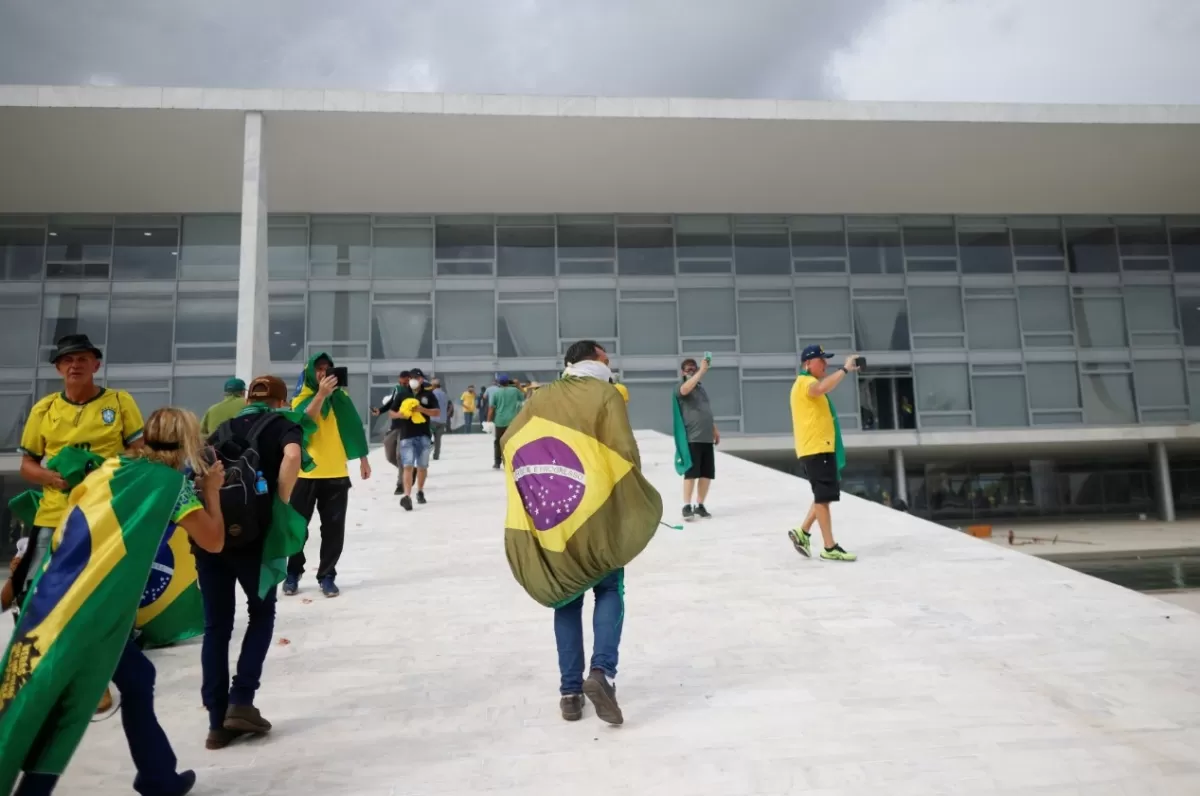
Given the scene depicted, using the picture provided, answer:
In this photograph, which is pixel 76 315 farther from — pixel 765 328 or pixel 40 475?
pixel 40 475

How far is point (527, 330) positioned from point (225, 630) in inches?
763

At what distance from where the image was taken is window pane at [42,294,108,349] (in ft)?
70.0

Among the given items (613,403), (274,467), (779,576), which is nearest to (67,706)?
(274,467)

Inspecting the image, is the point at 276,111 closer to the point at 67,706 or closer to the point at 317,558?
the point at 317,558

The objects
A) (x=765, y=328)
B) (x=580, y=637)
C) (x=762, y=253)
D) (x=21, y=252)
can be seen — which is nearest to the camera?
(x=580, y=637)

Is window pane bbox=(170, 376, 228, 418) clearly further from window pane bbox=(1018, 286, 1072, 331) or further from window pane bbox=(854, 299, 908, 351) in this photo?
window pane bbox=(1018, 286, 1072, 331)

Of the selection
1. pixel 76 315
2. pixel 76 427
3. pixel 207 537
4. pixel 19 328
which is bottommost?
pixel 207 537

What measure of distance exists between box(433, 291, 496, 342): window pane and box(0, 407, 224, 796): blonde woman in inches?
774

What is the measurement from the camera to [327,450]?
590 centimetres

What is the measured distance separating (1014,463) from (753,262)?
11046mm

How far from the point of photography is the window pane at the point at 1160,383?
2345 cm

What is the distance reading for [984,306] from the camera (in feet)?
77.5

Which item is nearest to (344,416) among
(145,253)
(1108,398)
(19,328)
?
(145,253)

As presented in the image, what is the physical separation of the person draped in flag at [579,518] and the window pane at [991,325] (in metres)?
22.7
